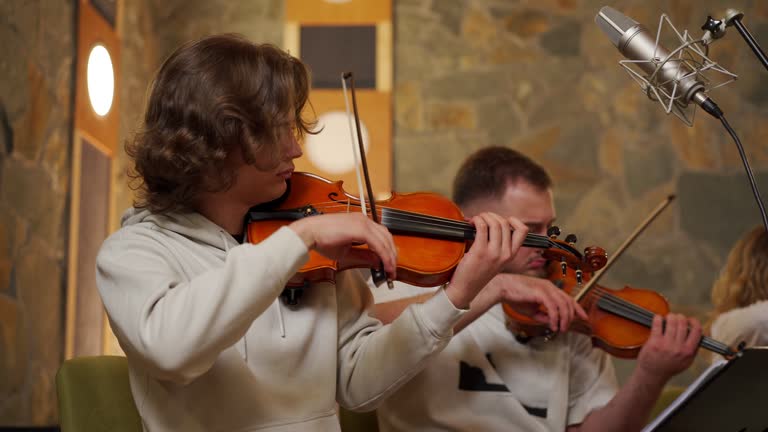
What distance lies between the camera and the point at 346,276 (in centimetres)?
145

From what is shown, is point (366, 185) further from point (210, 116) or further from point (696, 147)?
point (696, 147)

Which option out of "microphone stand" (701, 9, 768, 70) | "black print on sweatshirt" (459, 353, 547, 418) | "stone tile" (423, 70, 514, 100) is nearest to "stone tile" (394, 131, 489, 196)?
"stone tile" (423, 70, 514, 100)

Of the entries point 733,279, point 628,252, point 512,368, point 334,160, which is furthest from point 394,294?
point 628,252

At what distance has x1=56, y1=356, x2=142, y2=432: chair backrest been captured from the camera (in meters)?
1.35

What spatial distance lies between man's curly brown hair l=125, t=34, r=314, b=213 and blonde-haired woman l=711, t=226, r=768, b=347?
1.57 meters

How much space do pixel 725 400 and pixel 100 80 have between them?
261 centimetres

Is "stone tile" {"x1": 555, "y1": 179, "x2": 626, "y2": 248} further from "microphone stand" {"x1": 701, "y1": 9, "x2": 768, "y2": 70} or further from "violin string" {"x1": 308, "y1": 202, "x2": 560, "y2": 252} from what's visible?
"microphone stand" {"x1": 701, "y1": 9, "x2": 768, "y2": 70}

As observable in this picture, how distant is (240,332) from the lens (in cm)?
107

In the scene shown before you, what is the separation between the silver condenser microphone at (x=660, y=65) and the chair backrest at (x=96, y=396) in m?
1.00

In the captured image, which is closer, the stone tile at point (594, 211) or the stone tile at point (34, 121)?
the stone tile at point (34, 121)

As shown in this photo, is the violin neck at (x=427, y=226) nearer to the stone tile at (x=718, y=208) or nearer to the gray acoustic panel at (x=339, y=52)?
the gray acoustic panel at (x=339, y=52)

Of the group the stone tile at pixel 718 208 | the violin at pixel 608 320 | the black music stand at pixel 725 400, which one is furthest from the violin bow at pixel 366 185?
the stone tile at pixel 718 208

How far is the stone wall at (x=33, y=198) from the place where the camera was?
7.54 ft

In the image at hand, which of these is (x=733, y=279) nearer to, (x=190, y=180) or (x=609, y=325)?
(x=609, y=325)
